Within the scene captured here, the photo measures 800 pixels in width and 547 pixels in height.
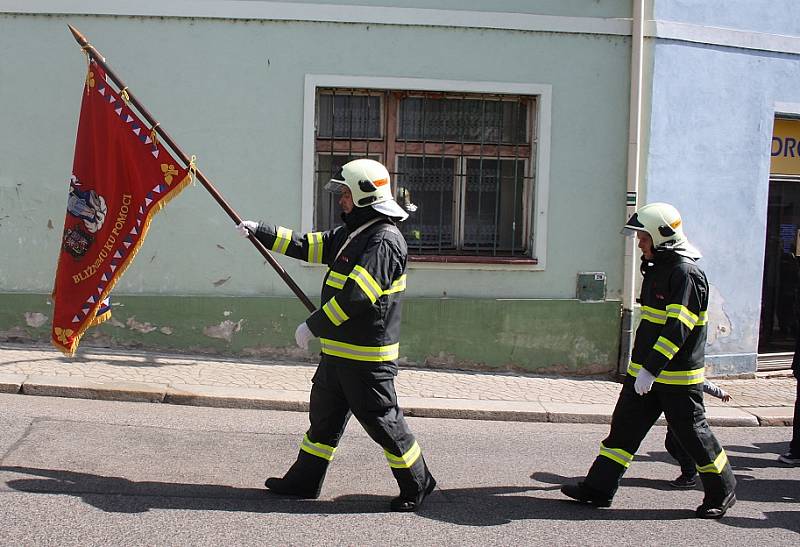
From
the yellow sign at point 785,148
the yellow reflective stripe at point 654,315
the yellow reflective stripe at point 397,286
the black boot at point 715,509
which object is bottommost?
the black boot at point 715,509

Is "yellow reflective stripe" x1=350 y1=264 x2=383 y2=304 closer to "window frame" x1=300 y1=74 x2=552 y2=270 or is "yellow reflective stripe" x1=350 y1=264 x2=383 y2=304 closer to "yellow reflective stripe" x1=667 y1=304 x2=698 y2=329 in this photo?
"yellow reflective stripe" x1=667 y1=304 x2=698 y2=329

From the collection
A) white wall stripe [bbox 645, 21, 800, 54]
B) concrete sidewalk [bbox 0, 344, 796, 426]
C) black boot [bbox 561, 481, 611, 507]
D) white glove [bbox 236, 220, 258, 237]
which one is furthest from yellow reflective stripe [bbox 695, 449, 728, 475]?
white wall stripe [bbox 645, 21, 800, 54]

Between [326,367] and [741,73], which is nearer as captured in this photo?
[326,367]

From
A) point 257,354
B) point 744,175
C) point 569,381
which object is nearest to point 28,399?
point 257,354

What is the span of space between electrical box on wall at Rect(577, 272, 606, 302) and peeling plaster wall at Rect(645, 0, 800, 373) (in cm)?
103

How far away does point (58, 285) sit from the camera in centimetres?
600

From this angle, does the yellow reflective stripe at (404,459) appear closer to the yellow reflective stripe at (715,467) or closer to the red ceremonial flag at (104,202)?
the yellow reflective stripe at (715,467)

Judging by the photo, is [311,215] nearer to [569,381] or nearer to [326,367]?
[569,381]

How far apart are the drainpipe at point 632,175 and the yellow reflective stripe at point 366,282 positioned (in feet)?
16.3

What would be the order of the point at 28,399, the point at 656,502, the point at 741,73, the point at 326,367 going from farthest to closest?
the point at 741,73 < the point at 28,399 < the point at 656,502 < the point at 326,367

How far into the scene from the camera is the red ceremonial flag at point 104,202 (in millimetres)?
5891

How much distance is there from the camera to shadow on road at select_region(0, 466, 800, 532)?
4621 mm

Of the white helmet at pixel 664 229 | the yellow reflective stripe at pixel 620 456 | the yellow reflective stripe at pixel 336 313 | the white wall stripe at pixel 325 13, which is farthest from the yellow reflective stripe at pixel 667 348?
the white wall stripe at pixel 325 13

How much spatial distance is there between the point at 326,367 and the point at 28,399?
10.4 ft
